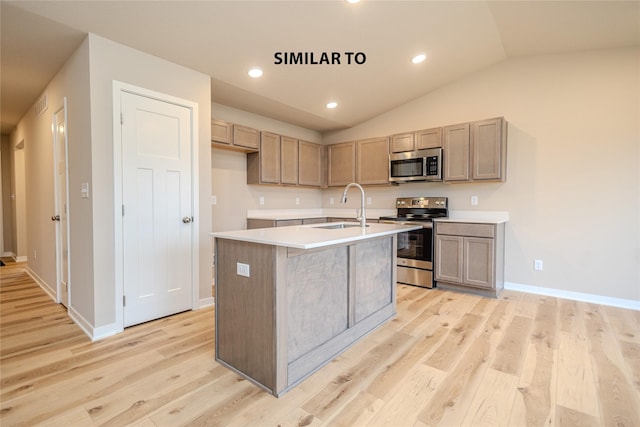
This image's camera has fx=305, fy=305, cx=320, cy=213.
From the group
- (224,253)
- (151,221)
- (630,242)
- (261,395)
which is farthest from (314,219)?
(630,242)

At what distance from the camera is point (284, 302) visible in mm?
1805

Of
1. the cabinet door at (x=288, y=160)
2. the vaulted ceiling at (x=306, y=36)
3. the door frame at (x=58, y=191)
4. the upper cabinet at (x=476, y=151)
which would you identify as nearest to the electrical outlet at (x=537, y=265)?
the upper cabinet at (x=476, y=151)

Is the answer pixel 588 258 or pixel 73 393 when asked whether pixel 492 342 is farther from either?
pixel 73 393

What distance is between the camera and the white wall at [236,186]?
424 cm

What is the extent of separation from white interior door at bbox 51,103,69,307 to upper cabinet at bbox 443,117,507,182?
171 inches

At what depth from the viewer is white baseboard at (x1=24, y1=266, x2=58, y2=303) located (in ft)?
11.5

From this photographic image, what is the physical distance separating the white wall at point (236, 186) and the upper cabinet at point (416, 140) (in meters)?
1.74

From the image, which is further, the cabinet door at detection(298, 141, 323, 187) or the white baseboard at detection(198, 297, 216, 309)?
the cabinet door at detection(298, 141, 323, 187)

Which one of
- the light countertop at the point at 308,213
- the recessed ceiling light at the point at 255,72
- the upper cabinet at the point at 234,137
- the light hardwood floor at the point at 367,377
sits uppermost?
the recessed ceiling light at the point at 255,72

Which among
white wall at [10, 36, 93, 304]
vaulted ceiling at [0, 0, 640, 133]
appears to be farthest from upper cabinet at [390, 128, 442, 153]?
white wall at [10, 36, 93, 304]

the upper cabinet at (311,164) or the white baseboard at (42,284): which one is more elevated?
the upper cabinet at (311,164)

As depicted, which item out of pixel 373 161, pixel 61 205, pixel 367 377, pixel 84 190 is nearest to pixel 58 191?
pixel 61 205

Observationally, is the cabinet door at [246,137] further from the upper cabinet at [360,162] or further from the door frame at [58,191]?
the door frame at [58,191]

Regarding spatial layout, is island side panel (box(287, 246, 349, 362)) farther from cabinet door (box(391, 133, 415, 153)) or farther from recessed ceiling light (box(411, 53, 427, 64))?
cabinet door (box(391, 133, 415, 153))
